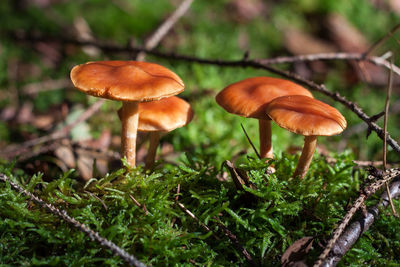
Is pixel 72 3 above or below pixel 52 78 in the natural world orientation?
above

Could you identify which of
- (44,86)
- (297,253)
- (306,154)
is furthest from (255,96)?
(44,86)

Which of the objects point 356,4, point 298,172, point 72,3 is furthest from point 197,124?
point 356,4

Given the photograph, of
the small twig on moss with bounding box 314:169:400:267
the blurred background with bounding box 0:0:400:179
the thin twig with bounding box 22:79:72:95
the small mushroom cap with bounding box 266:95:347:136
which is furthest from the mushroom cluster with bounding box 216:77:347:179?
the thin twig with bounding box 22:79:72:95

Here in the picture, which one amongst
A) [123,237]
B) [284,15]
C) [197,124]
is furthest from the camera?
[284,15]

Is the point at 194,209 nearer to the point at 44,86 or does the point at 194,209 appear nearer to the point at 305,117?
the point at 305,117

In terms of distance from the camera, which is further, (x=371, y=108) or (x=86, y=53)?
(x=86, y=53)

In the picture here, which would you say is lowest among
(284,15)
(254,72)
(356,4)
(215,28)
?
(254,72)

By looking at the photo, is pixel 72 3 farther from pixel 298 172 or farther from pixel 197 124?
pixel 298 172
